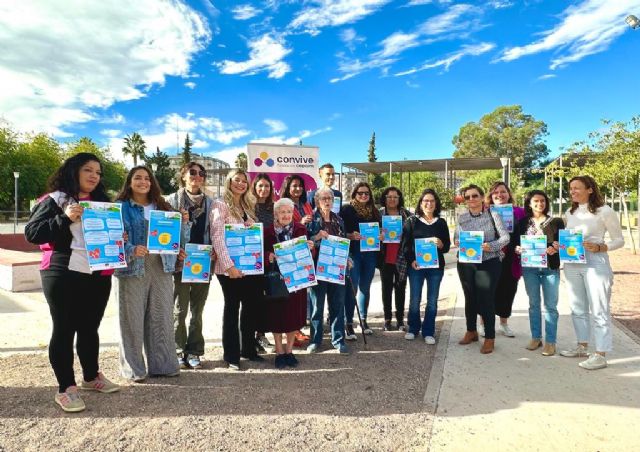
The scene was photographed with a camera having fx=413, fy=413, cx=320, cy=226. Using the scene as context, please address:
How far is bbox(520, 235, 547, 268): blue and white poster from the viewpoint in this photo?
4.75 m

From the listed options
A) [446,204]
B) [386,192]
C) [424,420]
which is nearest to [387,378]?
[424,420]

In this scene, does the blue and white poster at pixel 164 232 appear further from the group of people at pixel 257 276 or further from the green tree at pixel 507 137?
the green tree at pixel 507 137

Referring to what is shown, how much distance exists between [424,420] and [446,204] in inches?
1091

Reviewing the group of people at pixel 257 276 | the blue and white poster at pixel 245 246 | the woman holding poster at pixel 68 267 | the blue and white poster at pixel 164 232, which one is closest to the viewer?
the woman holding poster at pixel 68 267

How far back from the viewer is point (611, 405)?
3553mm

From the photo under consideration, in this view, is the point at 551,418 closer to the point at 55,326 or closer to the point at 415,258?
the point at 415,258

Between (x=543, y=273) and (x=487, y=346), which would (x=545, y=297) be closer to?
(x=543, y=273)

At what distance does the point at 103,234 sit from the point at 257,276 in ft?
5.21

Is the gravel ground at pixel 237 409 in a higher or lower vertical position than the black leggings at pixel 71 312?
lower

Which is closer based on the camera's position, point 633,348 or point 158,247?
point 158,247

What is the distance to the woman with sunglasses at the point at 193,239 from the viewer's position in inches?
174

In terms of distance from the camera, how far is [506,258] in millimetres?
5371

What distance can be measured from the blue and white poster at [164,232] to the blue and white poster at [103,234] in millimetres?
274

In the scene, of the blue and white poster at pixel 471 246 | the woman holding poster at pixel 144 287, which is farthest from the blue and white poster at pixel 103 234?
the blue and white poster at pixel 471 246
